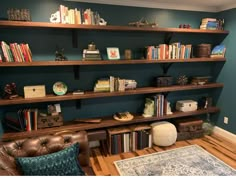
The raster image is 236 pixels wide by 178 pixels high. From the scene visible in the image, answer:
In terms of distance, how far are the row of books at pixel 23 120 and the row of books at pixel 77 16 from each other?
4.26 ft

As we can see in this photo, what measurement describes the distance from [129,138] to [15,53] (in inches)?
79.2

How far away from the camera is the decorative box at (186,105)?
3.20 meters

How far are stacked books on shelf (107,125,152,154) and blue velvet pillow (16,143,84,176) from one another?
4.15 ft

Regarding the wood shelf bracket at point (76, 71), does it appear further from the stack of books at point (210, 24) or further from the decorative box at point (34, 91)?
the stack of books at point (210, 24)

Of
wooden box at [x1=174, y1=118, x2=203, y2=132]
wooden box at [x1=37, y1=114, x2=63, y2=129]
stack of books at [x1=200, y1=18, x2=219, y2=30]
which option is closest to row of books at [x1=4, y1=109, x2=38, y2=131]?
wooden box at [x1=37, y1=114, x2=63, y2=129]

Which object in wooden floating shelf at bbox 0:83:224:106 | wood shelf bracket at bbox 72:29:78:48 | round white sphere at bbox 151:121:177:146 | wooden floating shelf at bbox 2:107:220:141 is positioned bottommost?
round white sphere at bbox 151:121:177:146

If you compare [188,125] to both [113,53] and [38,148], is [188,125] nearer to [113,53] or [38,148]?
[113,53]

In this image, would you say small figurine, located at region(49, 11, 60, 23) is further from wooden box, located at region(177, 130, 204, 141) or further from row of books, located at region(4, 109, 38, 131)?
wooden box, located at region(177, 130, 204, 141)

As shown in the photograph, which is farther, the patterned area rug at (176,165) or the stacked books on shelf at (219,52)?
the stacked books on shelf at (219,52)

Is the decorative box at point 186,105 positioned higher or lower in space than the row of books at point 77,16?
lower

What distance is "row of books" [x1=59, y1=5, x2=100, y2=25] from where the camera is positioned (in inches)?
89.7

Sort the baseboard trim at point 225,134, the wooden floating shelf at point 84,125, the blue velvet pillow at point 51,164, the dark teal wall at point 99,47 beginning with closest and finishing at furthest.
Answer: the blue velvet pillow at point 51,164 < the wooden floating shelf at point 84,125 < the dark teal wall at point 99,47 < the baseboard trim at point 225,134

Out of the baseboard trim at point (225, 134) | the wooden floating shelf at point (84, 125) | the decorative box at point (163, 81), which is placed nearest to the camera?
the wooden floating shelf at point (84, 125)

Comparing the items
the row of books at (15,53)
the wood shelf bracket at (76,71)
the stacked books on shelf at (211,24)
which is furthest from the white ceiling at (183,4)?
the row of books at (15,53)
